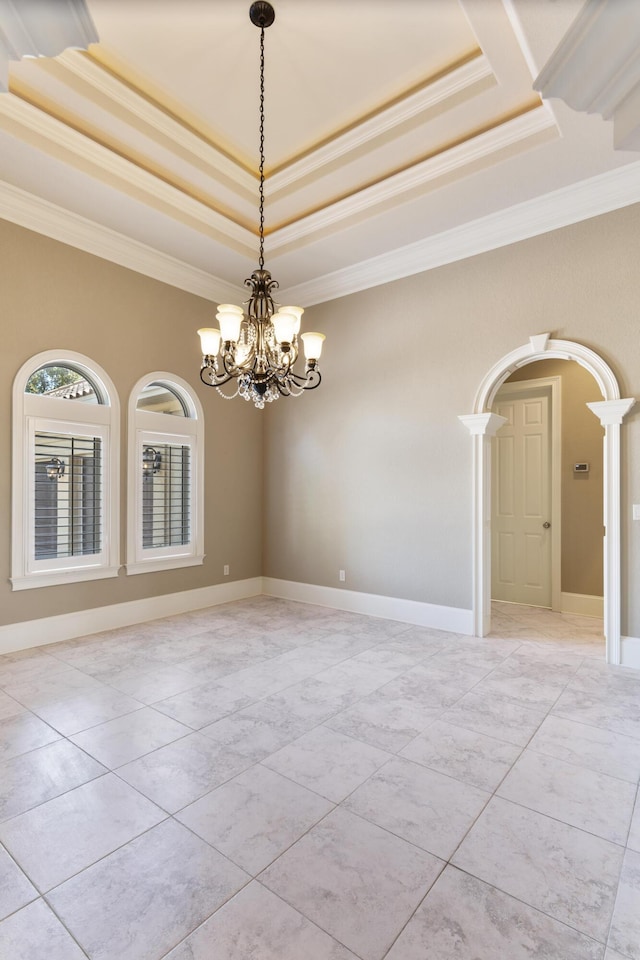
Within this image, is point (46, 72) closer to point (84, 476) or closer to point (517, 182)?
point (84, 476)

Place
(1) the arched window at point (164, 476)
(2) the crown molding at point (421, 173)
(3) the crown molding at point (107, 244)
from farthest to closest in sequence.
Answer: (1) the arched window at point (164, 476) → (3) the crown molding at point (107, 244) → (2) the crown molding at point (421, 173)

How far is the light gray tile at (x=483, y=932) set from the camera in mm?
1395

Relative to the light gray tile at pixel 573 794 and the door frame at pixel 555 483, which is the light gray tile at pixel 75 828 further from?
the door frame at pixel 555 483

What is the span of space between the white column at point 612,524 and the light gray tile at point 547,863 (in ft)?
7.23

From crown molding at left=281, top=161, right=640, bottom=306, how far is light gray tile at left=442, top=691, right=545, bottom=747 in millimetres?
3765

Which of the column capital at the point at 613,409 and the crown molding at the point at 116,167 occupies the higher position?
the crown molding at the point at 116,167

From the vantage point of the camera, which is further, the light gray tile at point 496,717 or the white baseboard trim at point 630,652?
the white baseboard trim at point 630,652

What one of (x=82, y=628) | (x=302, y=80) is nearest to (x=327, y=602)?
(x=82, y=628)

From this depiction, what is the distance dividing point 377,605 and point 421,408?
2100mm

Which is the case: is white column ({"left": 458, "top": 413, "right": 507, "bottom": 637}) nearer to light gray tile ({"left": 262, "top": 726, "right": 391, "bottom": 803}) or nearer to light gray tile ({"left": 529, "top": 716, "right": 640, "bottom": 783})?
light gray tile ({"left": 529, "top": 716, "right": 640, "bottom": 783})

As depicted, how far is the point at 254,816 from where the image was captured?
6.48 feet

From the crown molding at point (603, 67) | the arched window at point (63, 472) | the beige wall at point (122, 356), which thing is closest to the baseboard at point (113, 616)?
the beige wall at point (122, 356)

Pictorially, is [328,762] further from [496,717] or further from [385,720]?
[496,717]

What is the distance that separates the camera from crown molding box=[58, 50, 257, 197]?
119 inches
